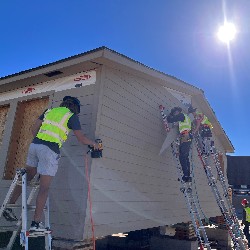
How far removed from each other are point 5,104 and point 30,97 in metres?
1.25

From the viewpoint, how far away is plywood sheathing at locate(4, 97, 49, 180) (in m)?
7.75

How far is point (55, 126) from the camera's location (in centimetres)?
477

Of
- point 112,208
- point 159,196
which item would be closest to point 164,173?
point 159,196

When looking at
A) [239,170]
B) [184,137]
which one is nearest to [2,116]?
[184,137]

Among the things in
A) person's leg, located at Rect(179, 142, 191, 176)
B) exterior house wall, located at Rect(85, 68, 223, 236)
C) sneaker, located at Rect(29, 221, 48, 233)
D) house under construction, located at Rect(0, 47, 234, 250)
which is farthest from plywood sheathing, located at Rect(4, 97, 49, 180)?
person's leg, located at Rect(179, 142, 191, 176)

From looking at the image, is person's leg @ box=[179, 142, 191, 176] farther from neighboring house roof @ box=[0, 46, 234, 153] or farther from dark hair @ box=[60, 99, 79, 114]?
dark hair @ box=[60, 99, 79, 114]

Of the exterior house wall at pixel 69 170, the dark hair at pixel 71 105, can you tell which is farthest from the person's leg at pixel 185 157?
the dark hair at pixel 71 105

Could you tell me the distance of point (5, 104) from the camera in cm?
866

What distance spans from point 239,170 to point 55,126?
35.3 metres

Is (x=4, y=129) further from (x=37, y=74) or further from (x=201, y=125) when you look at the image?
(x=201, y=125)

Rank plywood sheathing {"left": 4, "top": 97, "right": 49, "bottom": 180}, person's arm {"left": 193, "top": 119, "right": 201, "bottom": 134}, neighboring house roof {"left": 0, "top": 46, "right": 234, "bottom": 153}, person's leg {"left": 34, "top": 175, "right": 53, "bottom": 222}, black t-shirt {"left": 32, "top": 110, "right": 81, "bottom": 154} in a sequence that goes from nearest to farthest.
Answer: person's leg {"left": 34, "top": 175, "right": 53, "bottom": 222}
black t-shirt {"left": 32, "top": 110, "right": 81, "bottom": 154}
neighboring house roof {"left": 0, "top": 46, "right": 234, "bottom": 153}
plywood sheathing {"left": 4, "top": 97, "right": 49, "bottom": 180}
person's arm {"left": 193, "top": 119, "right": 201, "bottom": 134}

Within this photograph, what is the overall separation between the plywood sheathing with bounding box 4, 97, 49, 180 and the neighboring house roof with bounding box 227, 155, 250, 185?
3253 cm

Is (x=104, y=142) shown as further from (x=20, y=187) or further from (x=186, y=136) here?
(x=186, y=136)

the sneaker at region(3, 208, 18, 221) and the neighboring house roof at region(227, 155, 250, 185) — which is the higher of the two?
the neighboring house roof at region(227, 155, 250, 185)
